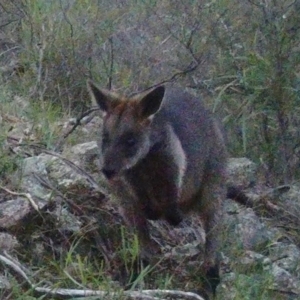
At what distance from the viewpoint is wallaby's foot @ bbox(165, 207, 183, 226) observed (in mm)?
6004

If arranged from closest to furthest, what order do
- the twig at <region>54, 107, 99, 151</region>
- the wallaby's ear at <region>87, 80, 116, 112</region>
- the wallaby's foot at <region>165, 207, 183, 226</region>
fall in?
the wallaby's ear at <region>87, 80, 116, 112</region> → the wallaby's foot at <region>165, 207, 183, 226</region> → the twig at <region>54, 107, 99, 151</region>

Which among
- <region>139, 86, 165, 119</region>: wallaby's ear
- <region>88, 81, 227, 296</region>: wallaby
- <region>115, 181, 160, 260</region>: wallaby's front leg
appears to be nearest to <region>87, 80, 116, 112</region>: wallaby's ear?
<region>88, 81, 227, 296</region>: wallaby

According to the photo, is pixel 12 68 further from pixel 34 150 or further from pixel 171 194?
pixel 171 194

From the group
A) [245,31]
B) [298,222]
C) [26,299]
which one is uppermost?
[245,31]

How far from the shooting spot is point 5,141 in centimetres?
635

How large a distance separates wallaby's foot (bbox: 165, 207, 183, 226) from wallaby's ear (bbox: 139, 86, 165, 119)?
619 millimetres

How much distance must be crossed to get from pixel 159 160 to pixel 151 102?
14.1 inches

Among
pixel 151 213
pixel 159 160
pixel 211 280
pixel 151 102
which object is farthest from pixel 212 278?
pixel 151 102

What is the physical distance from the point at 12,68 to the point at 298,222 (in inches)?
105

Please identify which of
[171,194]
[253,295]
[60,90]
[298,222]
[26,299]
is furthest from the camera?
[60,90]

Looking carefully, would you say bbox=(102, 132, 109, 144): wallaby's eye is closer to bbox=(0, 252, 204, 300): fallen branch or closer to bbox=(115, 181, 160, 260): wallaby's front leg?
bbox=(115, 181, 160, 260): wallaby's front leg

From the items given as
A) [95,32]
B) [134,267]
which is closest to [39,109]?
[95,32]

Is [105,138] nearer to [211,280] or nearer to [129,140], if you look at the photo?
[129,140]

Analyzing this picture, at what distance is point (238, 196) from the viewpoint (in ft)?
23.8
